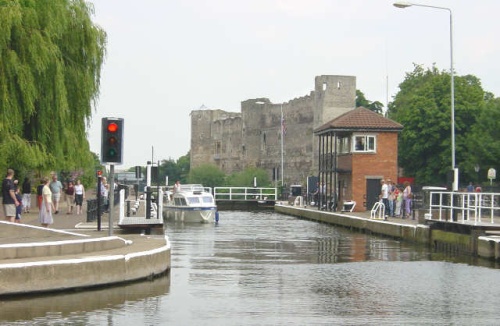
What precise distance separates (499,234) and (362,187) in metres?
22.7

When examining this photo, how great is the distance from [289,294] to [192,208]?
31.1 meters

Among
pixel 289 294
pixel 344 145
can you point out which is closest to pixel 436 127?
pixel 344 145

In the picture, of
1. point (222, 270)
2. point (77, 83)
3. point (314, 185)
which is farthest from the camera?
point (314, 185)

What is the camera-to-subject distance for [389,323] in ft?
42.8

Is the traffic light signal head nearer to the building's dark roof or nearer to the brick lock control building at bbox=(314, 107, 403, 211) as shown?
the brick lock control building at bbox=(314, 107, 403, 211)

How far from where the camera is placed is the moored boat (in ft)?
153

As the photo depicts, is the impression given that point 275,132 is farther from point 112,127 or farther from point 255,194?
point 112,127

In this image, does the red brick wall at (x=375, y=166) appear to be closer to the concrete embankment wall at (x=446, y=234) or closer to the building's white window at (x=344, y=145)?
the building's white window at (x=344, y=145)

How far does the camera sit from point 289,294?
16172mm

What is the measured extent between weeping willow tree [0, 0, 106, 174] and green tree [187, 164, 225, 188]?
74308 millimetres

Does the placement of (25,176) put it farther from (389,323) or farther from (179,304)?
(389,323)

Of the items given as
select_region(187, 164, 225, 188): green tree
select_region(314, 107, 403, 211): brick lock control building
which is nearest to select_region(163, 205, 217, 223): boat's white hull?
select_region(314, 107, 403, 211): brick lock control building

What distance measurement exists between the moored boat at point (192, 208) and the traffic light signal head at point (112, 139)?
90.0ft

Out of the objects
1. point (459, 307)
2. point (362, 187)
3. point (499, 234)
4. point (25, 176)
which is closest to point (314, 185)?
point (362, 187)
